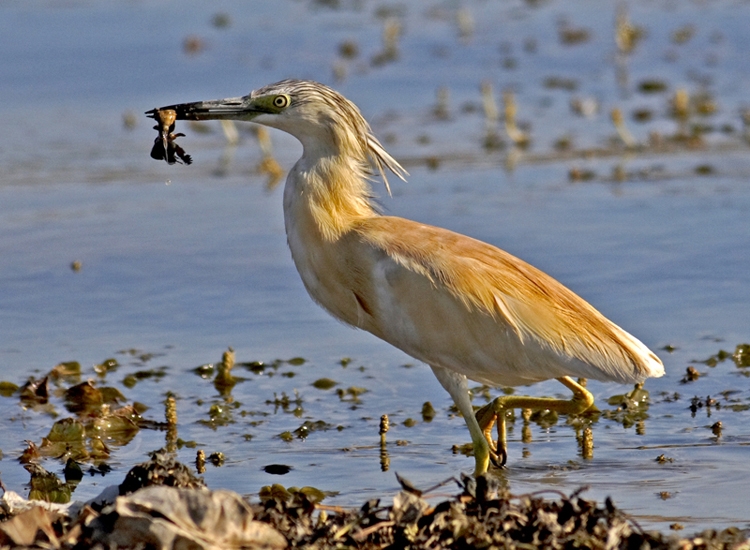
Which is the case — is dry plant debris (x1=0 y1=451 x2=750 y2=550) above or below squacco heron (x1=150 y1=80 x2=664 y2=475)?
below

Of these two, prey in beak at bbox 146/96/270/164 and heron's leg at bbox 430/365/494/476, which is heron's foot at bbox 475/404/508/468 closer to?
heron's leg at bbox 430/365/494/476

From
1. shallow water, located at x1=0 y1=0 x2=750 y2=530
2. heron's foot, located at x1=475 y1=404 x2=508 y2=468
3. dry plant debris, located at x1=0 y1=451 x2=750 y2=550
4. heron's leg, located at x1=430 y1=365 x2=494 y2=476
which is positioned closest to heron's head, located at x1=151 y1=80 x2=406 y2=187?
Answer: heron's leg, located at x1=430 y1=365 x2=494 y2=476

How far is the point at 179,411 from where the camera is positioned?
253 inches

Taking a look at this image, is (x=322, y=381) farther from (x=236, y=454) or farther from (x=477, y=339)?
(x=477, y=339)

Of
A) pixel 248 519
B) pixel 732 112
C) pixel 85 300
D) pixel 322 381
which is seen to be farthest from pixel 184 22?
pixel 248 519

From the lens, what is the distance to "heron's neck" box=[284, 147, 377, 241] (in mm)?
5641

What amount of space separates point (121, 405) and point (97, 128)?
5980 mm

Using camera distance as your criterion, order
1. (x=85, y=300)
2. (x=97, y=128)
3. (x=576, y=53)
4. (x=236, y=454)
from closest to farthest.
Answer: (x=236, y=454) < (x=85, y=300) < (x=97, y=128) < (x=576, y=53)

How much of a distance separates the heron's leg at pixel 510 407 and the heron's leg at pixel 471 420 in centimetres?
11

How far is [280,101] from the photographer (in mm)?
5590

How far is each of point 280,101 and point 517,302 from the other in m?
1.32

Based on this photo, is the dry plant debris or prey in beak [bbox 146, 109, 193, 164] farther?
prey in beak [bbox 146, 109, 193, 164]

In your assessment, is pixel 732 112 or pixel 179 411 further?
pixel 732 112

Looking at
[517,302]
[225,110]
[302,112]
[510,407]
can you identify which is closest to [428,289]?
[517,302]
